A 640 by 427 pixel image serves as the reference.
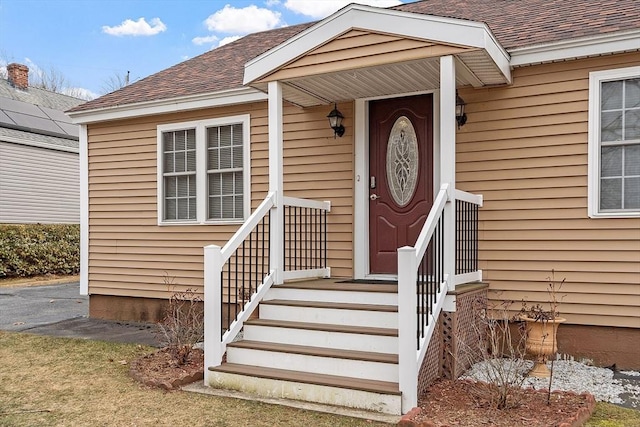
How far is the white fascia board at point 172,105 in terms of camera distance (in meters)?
6.64

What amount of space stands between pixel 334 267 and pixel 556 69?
304 cm

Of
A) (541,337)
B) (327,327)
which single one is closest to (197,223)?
(327,327)

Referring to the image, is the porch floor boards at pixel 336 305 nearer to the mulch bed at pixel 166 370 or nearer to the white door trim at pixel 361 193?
the mulch bed at pixel 166 370

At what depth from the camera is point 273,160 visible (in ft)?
17.6

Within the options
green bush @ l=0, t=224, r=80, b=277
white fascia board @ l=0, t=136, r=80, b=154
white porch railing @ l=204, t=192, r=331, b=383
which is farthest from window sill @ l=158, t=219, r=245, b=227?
white fascia board @ l=0, t=136, r=80, b=154

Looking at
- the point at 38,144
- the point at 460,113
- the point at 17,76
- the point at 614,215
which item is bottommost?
the point at 614,215

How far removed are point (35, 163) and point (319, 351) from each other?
14.2 m

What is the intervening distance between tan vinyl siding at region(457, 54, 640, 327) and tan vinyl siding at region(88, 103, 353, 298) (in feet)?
4.90

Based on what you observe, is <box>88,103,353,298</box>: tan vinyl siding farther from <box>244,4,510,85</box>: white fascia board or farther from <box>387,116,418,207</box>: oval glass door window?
<box>244,4,510,85</box>: white fascia board

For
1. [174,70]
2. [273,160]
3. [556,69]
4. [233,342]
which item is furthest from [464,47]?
[174,70]

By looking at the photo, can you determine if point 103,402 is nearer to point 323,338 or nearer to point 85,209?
point 323,338

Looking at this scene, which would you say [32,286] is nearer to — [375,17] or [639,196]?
[375,17]

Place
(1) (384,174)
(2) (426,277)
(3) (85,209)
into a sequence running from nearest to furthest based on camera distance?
(2) (426,277)
(1) (384,174)
(3) (85,209)

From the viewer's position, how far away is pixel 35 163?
15.8m
